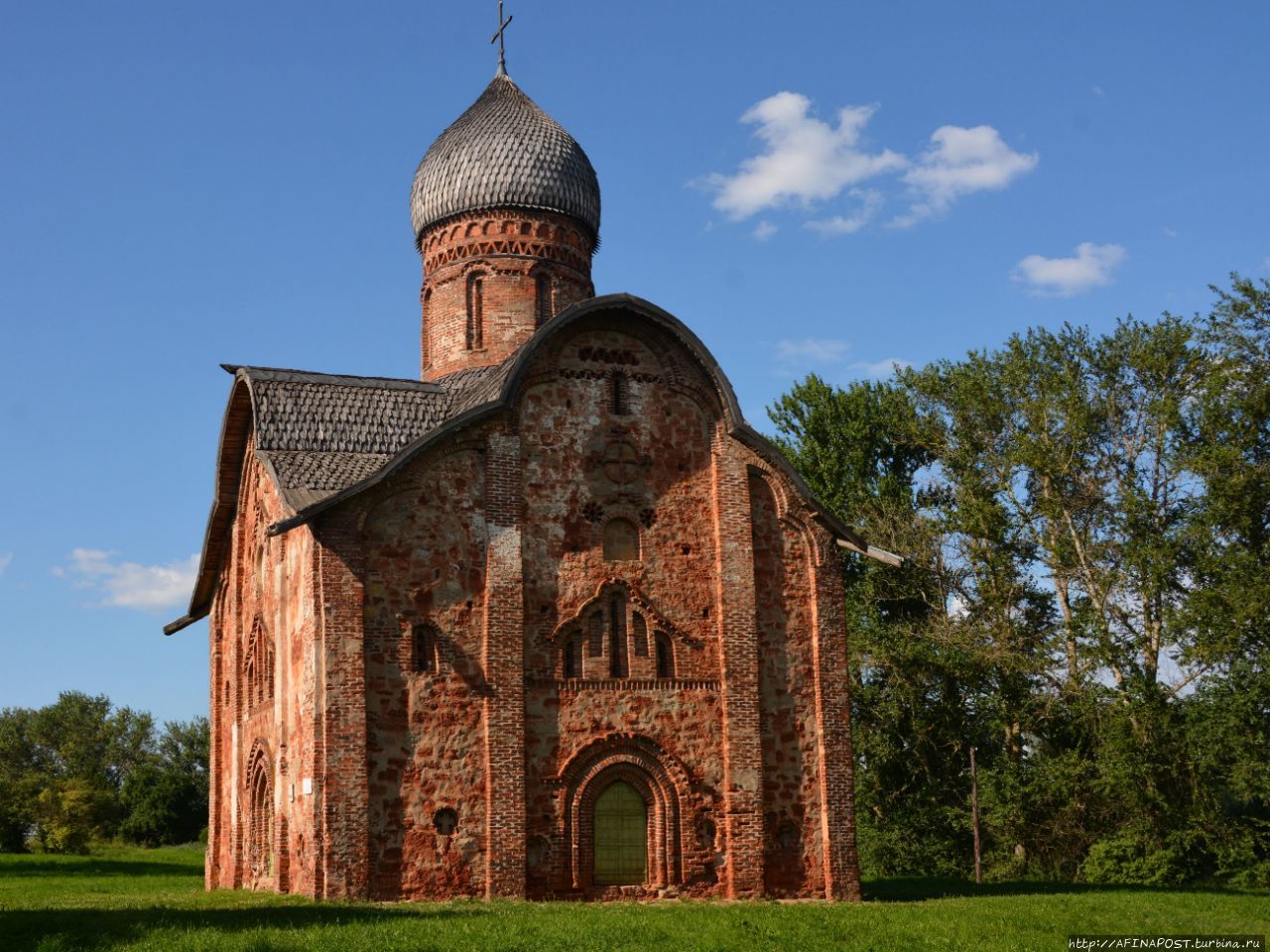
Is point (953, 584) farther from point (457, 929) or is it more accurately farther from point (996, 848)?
point (457, 929)

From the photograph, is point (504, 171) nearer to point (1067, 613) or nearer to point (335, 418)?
point (335, 418)

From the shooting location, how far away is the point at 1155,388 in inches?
932

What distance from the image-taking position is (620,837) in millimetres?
16172

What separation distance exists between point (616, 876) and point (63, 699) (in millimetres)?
49564

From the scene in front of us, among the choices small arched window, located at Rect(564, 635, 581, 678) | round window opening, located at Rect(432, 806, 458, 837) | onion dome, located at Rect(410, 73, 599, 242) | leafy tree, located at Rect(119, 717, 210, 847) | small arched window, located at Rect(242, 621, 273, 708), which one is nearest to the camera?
round window opening, located at Rect(432, 806, 458, 837)

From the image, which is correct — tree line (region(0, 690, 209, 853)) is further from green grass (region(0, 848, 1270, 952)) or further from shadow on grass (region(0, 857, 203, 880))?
green grass (region(0, 848, 1270, 952))

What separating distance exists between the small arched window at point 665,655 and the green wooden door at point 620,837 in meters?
1.43

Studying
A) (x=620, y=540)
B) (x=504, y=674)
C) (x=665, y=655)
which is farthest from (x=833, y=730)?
(x=504, y=674)

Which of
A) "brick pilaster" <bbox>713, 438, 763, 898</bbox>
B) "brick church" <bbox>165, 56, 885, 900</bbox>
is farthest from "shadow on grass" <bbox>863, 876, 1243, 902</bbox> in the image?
"brick pilaster" <bbox>713, 438, 763, 898</bbox>

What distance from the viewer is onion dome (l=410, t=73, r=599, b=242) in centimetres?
2142

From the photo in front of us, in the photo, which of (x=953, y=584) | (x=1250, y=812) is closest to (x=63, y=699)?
(x=953, y=584)

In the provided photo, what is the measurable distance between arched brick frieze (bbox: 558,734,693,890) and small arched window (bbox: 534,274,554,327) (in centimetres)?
745

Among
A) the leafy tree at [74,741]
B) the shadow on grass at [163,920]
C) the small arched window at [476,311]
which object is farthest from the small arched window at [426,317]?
the leafy tree at [74,741]

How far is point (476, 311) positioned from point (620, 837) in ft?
28.7
